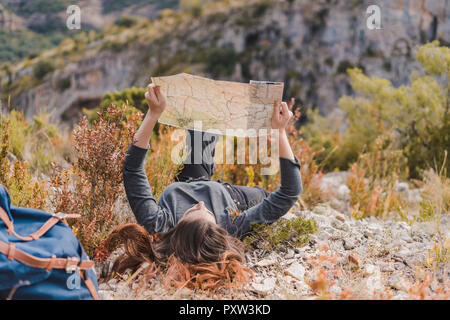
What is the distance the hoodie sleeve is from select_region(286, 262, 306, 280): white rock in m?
0.80

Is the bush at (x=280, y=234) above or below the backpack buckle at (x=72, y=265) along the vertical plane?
below

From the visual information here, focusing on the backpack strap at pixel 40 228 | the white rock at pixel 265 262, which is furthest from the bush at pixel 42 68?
the white rock at pixel 265 262

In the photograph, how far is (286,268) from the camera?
2.16 m

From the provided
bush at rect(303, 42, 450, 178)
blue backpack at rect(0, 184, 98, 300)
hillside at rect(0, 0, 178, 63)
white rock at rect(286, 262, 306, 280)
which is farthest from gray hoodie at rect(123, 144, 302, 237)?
hillside at rect(0, 0, 178, 63)

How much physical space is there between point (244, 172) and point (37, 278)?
2554mm

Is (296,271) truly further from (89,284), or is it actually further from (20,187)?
(20,187)

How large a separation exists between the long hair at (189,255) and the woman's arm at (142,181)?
0.10 meters

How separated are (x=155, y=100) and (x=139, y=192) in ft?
1.88

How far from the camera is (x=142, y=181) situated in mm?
2189

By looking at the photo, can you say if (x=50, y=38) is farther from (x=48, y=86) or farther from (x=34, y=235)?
(x=34, y=235)

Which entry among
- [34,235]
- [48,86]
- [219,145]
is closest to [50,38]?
[48,86]

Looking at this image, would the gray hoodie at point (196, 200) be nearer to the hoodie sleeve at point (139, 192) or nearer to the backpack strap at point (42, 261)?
the hoodie sleeve at point (139, 192)

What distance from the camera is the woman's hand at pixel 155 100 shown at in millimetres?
2037

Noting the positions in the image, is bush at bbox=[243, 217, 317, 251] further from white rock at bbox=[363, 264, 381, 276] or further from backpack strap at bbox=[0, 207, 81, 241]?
backpack strap at bbox=[0, 207, 81, 241]
